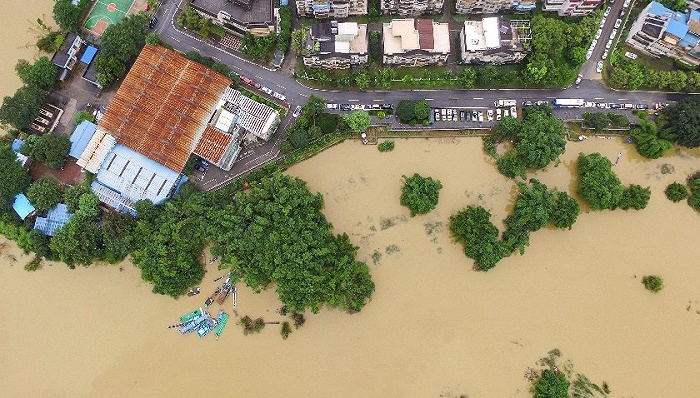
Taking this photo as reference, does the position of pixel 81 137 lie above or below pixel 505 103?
below

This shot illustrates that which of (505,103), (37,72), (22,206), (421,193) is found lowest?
(22,206)

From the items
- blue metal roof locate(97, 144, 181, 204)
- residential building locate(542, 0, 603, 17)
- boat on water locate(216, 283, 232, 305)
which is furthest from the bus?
blue metal roof locate(97, 144, 181, 204)

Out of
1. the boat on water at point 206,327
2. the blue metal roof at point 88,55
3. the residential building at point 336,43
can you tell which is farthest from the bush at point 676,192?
the blue metal roof at point 88,55

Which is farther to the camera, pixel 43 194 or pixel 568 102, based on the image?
pixel 568 102

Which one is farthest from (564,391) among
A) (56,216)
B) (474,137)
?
(56,216)

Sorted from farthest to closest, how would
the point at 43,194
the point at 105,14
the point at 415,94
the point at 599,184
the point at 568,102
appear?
the point at 105,14 < the point at 415,94 < the point at 568,102 < the point at 599,184 < the point at 43,194

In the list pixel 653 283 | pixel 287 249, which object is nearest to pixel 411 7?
pixel 287 249

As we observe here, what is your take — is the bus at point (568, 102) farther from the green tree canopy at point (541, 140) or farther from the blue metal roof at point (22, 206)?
the blue metal roof at point (22, 206)

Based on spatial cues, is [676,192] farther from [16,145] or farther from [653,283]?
[16,145]
